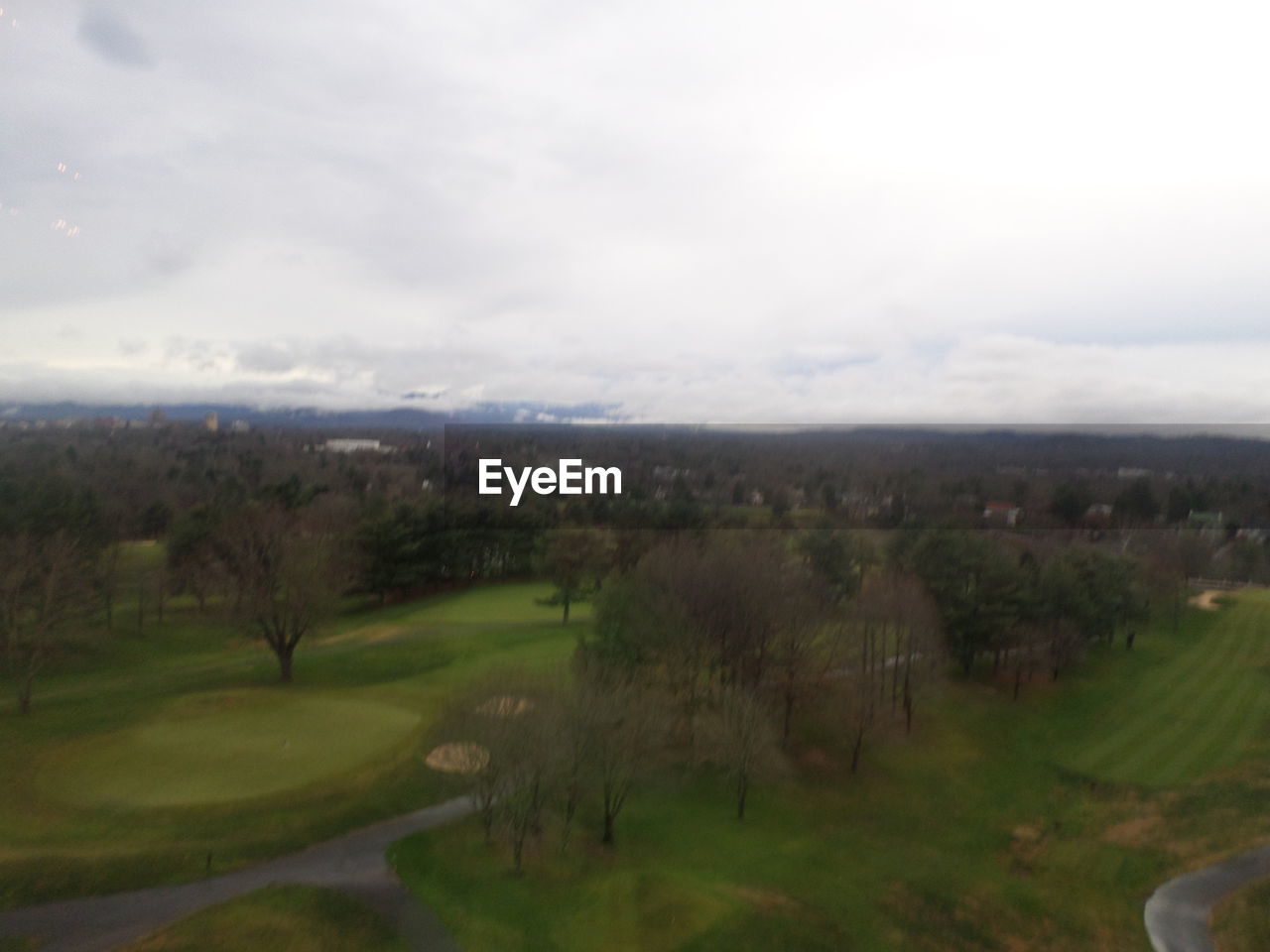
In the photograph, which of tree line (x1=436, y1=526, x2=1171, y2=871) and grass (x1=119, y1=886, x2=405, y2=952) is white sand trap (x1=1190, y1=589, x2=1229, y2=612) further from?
grass (x1=119, y1=886, x2=405, y2=952)

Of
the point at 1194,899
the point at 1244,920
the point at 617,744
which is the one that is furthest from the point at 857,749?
the point at 617,744

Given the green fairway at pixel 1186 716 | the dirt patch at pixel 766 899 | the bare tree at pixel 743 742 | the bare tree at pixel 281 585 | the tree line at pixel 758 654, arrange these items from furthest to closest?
the bare tree at pixel 281 585, the green fairway at pixel 1186 716, the bare tree at pixel 743 742, the tree line at pixel 758 654, the dirt patch at pixel 766 899

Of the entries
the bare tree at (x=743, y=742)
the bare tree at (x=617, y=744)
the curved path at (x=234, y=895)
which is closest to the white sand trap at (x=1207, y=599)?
the bare tree at (x=743, y=742)

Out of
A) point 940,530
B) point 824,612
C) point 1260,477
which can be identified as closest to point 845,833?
point 824,612

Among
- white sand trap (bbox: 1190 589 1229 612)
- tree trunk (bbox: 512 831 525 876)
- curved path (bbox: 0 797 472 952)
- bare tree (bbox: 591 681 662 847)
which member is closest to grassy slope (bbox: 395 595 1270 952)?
tree trunk (bbox: 512 831 525 876)

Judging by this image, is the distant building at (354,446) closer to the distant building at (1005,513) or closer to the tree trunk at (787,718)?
the tree trunk at (787,718)

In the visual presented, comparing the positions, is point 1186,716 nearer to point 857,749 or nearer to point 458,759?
point 857,749
